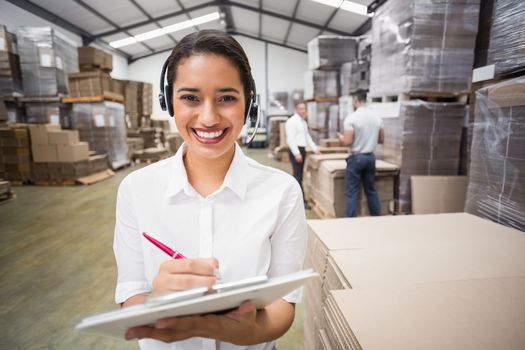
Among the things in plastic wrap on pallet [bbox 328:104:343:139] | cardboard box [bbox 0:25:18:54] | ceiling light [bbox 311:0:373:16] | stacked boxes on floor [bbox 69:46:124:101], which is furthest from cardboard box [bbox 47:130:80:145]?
ceiling light [bbox 311:0:373:16]

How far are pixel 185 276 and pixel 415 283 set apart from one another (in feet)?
2.87

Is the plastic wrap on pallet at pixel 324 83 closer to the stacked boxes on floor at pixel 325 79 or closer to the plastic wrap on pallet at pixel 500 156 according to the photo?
the stacked boxes on floor at pixel 325 79

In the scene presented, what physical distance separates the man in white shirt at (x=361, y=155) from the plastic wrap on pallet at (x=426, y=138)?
339 millimetres

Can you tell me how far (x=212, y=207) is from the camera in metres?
1.04

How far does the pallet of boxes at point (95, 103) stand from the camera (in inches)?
302

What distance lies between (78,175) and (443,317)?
7885 millimetres

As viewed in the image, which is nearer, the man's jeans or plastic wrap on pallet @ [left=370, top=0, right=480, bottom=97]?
plastic wrap on pallet @ [left=370, top=0, right=480, bottom=97]

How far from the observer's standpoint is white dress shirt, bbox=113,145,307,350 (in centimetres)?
101

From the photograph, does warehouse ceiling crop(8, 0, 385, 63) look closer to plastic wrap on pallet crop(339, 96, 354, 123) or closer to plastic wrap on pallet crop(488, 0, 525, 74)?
plastic wrap on pallet crop(339, 96, 354, 123)

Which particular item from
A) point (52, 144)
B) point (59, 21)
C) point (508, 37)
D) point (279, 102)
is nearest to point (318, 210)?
point (508, 37)

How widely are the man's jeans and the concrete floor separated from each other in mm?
1172

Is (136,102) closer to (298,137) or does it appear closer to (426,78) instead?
(298,137)

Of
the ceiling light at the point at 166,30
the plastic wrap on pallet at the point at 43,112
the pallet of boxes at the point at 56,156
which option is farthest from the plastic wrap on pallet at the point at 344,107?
the ceiling light at the point at 166,30

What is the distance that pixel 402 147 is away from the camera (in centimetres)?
386
